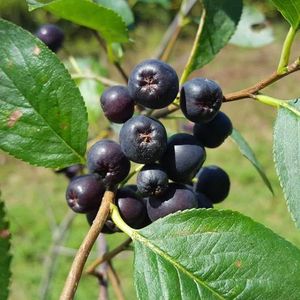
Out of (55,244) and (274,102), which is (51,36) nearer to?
(274,102)

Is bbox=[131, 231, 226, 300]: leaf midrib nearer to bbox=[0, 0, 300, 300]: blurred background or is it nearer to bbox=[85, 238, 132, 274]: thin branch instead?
bbox=[85, 238, 132, 274]: thin branch

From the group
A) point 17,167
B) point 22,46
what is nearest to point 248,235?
point 22,46

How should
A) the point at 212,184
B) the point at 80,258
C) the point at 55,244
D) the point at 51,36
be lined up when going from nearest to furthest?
the point at 80,258 → the point at 212,184 → the point at 51,36 → the point at 55,244

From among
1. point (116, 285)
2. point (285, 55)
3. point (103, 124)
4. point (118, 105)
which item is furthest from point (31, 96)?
point (103, 124)

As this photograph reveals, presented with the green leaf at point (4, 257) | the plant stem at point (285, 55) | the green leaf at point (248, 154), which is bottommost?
the green leaf at point (4, 257)

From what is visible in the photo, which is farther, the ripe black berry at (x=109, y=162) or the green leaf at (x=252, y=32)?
the green leaf at (x=252, y=32)

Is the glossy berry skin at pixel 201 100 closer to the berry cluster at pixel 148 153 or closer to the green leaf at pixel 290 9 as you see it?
the berry cluster at pixel 148 153

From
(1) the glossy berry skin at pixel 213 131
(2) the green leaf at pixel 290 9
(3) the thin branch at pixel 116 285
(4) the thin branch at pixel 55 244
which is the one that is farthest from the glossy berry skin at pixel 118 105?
(4) the thin branch at pixel 55 244

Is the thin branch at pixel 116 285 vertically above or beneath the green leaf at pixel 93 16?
beneath
